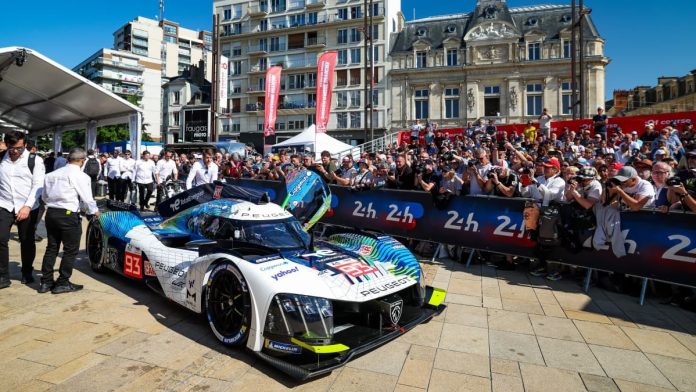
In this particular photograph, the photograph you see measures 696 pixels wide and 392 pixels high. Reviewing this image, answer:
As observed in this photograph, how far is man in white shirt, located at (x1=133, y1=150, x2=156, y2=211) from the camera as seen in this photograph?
39.0 ft

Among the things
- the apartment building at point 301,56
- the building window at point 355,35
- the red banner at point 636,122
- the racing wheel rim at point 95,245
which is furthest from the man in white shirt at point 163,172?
the building window at point 355,35

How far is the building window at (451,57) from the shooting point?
42.4 meters

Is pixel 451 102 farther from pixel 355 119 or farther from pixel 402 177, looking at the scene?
pixel 402 177

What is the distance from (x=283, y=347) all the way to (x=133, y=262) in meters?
2.63

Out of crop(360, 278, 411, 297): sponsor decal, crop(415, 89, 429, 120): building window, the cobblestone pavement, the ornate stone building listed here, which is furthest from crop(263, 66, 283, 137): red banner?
crop(360, 278, 411, 297): sponsor decal

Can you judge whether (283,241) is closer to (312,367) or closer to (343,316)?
(343,316)

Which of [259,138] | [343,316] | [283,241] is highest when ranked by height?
[259,138]

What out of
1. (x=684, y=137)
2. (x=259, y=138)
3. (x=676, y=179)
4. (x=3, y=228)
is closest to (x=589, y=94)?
(x=684, y=137)

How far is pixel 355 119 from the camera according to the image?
46.8 metres

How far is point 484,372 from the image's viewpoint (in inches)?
128

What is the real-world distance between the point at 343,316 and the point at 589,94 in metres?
42.6

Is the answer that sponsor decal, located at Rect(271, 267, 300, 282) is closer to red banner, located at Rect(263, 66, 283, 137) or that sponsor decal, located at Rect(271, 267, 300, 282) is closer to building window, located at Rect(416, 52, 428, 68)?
red banner, located at Rect(263, 66, 283, 137)

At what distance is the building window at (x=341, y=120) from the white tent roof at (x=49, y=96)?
3354 cm

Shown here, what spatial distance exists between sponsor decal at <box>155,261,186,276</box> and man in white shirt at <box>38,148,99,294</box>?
1233mm
